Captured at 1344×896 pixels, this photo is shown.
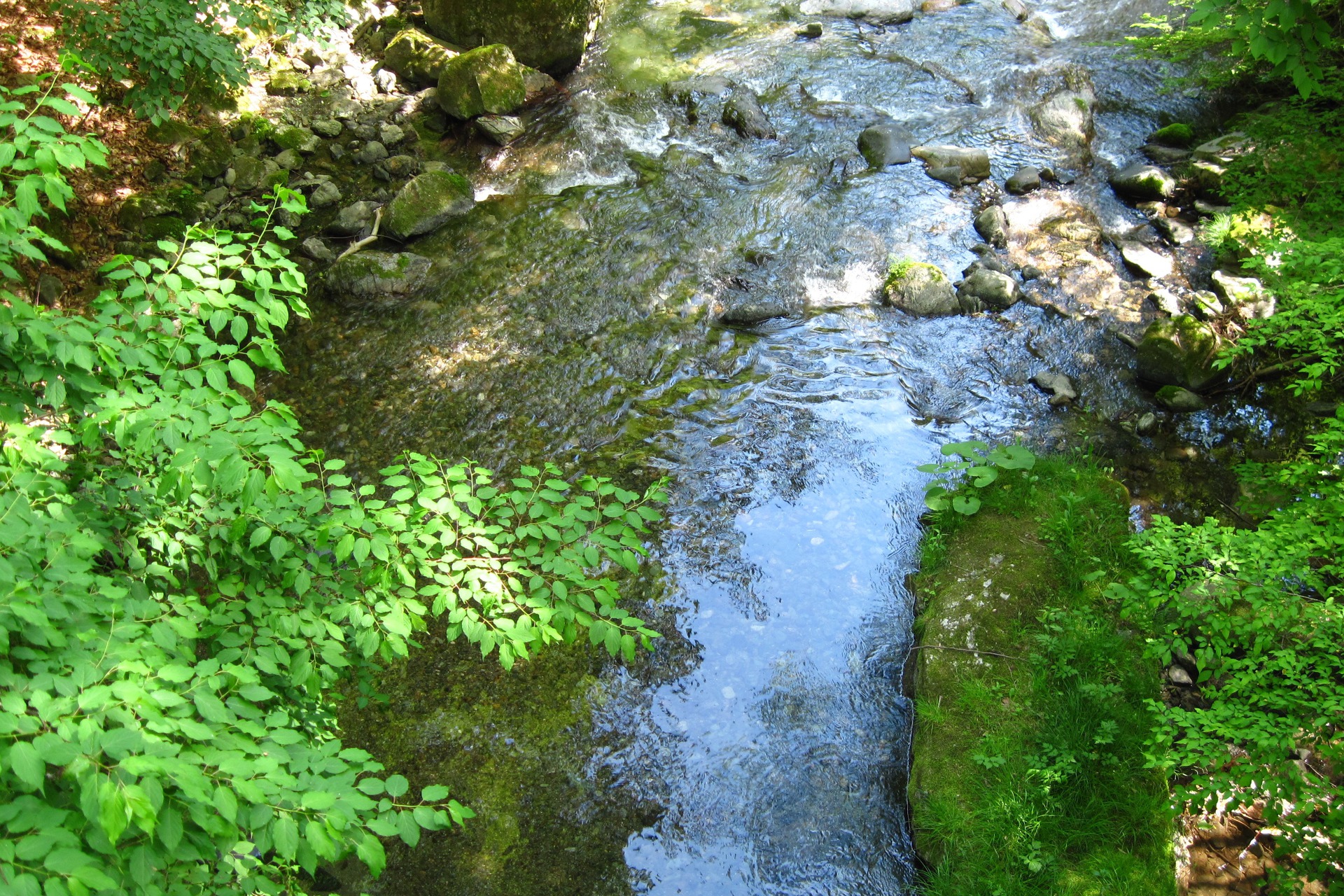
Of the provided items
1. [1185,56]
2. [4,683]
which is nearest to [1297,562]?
[4,683]

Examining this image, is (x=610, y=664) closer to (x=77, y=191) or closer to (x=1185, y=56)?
(x=77, y=191)

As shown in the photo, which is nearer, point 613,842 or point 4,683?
point 4,683

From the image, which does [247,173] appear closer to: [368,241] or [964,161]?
[368,241]

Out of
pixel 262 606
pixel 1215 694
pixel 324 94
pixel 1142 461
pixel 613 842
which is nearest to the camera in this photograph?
pixel 262 606

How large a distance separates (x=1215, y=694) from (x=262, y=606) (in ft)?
13.0

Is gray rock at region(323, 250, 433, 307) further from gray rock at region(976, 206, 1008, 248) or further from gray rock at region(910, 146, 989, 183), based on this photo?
gray rock at region(910, 146, 989, 183)

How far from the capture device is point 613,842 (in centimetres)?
446

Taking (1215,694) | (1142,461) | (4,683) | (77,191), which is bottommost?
(1142,461)

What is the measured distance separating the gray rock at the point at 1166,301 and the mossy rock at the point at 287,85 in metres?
9.61

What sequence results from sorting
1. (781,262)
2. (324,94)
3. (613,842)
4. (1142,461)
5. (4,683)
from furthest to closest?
(324,94) → (781,262) → (1142,461) → (613,842) → (4,683)

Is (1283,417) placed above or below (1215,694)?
below

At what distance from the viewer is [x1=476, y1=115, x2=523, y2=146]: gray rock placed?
9773 millimetres

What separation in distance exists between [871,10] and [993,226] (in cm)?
567

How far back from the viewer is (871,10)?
12.4 m
